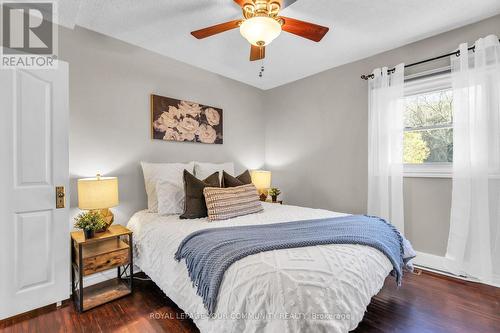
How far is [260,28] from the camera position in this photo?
1688 millimetres

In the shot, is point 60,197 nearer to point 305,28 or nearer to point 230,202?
point 230,202

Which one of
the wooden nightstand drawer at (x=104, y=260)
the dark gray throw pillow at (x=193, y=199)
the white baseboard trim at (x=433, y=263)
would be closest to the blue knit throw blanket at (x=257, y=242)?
the dark gray throw pillow at (x=193, y=199)

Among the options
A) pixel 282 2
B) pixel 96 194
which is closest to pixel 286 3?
pixel 282 2

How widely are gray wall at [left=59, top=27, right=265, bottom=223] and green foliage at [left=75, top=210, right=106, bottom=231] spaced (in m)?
0.40

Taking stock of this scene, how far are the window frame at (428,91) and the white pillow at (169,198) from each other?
2.60 metres

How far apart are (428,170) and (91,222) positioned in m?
Answer: 3.44

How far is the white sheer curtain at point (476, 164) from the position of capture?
7.45ft

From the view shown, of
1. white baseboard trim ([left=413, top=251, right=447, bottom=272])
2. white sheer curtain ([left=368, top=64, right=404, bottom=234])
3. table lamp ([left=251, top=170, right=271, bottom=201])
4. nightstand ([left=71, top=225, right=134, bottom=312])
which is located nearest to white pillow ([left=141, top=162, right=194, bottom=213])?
nightstand ([left=71, top=225, right=134, bottom=312])

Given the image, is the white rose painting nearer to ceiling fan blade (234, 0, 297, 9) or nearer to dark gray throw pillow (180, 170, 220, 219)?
dark gray throw pillow (180, 170, 220, 219)

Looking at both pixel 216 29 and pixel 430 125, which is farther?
pixel 430 125

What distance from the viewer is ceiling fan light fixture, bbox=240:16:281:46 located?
1661mm

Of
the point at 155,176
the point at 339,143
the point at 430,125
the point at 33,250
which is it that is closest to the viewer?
the point at 33,250

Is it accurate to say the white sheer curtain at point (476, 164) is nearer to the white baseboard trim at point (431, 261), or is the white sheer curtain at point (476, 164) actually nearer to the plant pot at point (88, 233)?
the white baseboard trim at point (431, 261)

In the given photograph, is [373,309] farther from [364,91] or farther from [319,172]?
[364,91]
